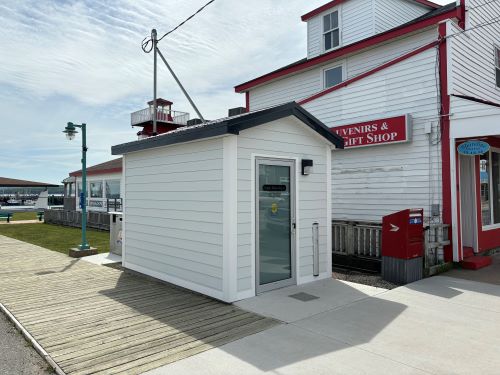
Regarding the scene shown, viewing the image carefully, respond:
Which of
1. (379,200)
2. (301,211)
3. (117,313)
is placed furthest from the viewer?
(379,200)

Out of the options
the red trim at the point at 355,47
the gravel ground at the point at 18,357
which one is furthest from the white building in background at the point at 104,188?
the gravel ground at the point at 18,357

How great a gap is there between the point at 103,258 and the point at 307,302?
5941 millimetres

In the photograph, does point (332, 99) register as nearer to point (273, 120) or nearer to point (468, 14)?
point (468, 14)

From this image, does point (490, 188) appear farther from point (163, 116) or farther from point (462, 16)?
point (163, 116)

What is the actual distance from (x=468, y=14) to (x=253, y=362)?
363 inches

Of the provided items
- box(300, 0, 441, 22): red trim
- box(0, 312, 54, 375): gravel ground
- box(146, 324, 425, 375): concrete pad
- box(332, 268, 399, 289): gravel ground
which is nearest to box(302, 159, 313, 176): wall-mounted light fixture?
box(332, 268, 399, 289): gravel ground

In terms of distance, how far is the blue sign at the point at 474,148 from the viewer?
299 inches

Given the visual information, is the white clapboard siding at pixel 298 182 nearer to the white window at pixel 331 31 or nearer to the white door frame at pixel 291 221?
the white door frame at pixel 291 221

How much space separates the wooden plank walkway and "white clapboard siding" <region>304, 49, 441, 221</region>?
549 centimetres

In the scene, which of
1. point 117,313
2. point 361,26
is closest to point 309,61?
point 361,26

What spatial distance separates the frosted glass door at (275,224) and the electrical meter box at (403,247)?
1.85m

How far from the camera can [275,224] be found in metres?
6.21

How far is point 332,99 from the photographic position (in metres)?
10.4

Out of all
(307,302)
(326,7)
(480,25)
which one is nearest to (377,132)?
(480,25)
